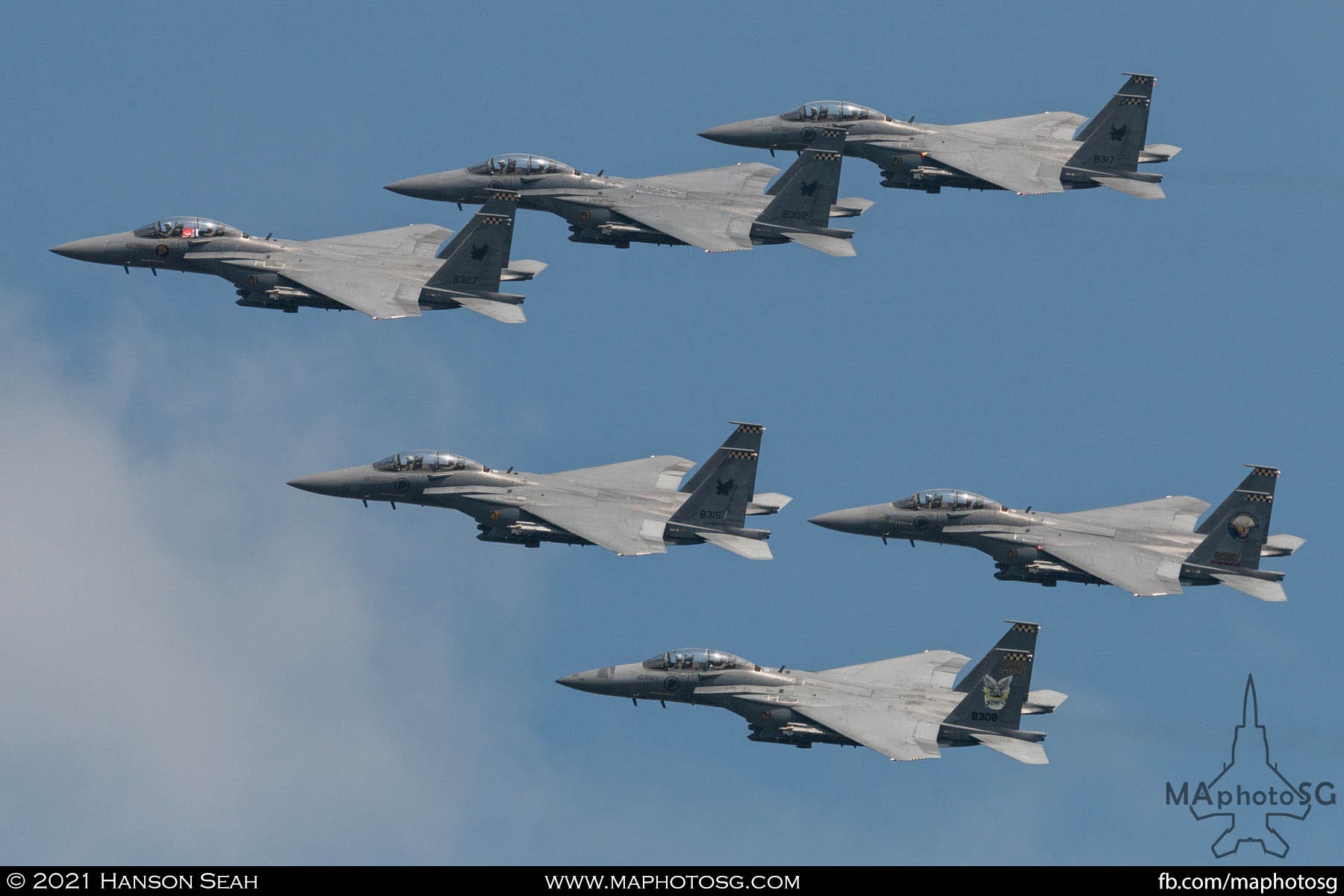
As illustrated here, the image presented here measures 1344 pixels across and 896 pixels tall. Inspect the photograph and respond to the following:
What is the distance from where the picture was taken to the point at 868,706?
368ft

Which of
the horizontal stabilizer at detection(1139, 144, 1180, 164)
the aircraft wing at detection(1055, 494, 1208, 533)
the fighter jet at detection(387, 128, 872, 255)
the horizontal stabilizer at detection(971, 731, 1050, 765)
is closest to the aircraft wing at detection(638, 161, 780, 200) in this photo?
the fighter jet at detection(387, 128, 872, 255)

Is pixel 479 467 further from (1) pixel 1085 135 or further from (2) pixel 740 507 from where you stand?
(1) pixel 1085 135

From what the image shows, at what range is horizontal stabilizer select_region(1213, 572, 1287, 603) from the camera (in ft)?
377

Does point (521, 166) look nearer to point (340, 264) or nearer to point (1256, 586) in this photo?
point (340, 264)

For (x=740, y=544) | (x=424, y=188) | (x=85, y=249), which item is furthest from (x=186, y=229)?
(x=740, y=544)

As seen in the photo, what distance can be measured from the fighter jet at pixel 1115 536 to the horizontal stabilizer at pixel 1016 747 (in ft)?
24.5

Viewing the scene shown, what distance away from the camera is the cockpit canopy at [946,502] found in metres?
118

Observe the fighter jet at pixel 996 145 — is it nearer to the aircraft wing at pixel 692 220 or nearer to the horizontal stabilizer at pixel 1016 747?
the aircraft wing at pixel 692 220

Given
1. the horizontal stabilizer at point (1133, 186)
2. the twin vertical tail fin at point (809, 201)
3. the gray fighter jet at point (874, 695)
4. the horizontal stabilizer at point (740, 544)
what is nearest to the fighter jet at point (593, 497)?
the horizontal stabilizer at point (740, 544)
